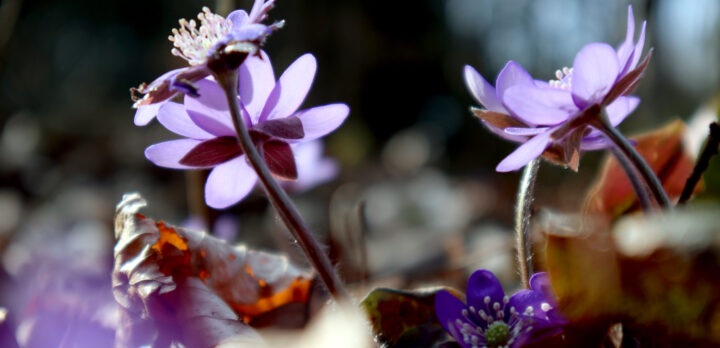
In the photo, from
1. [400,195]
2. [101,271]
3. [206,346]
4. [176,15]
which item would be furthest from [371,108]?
[206,346]

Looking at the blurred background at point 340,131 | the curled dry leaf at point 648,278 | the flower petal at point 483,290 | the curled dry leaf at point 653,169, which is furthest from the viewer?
the blurred background at point 340,131

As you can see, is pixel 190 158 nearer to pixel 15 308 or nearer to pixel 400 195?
pixel 15 308

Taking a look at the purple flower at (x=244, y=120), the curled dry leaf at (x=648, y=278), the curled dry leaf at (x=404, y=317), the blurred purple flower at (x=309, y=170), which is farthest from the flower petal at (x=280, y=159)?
the blurred purple flower at (x=309, y=170)

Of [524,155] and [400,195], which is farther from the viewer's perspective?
[400,195]

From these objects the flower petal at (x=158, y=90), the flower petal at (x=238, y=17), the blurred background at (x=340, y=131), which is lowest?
the blurred background at (x=340, y=131)

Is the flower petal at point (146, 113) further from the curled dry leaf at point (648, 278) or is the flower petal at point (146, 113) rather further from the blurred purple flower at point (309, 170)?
the blurred purple flower at point (309, 170)

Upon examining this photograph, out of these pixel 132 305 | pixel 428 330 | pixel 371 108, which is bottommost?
pixel 371 108

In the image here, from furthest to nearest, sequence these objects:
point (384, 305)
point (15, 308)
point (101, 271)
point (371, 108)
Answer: point (371, 108), point (101, 271), point (15, 308), point (384, 305)

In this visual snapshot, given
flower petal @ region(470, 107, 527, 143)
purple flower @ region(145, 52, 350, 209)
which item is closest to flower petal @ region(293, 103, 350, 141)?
purple flower @ region(145, 52, 350, 209)
